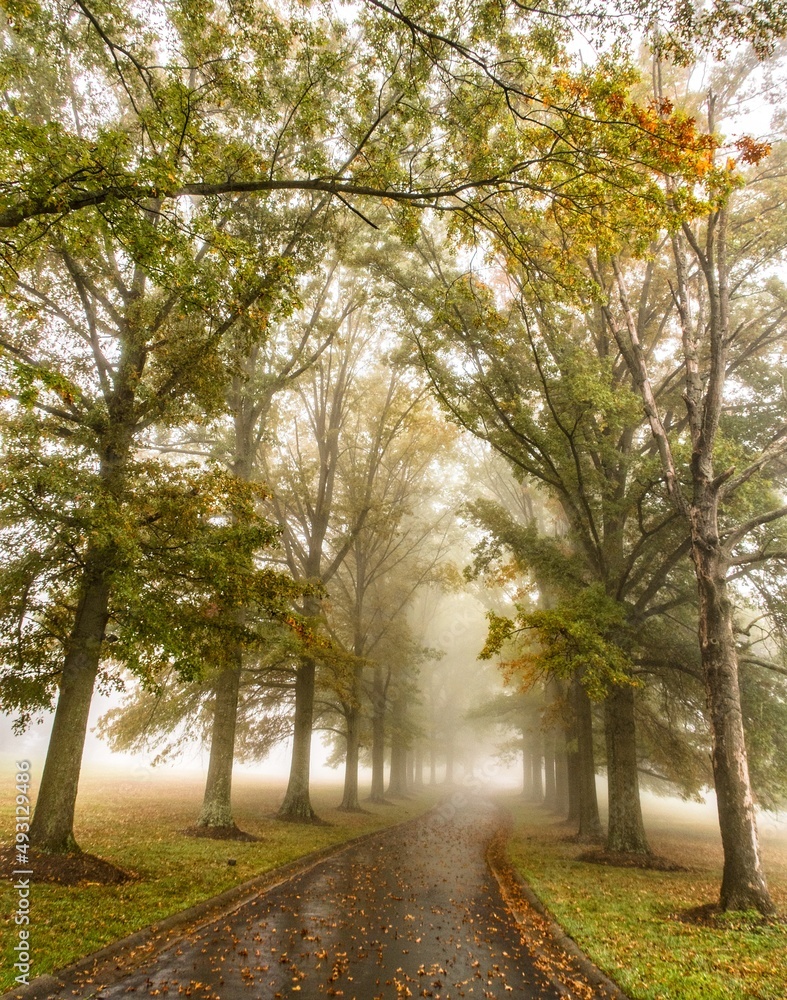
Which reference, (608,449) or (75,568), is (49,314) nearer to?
(75,568)

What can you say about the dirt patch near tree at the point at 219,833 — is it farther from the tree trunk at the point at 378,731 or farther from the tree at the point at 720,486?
the tree trunk at the point at 378,731

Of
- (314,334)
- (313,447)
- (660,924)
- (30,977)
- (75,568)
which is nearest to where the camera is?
(30,977)

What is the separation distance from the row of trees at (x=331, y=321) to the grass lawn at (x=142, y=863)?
1479mm

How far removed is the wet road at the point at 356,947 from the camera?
505cm

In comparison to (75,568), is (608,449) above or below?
above

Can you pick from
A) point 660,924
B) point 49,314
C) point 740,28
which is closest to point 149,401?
point 49,314

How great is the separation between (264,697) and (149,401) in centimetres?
1387

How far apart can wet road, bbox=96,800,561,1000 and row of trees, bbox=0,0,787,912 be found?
3481 millimetres

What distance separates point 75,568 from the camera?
315 inches

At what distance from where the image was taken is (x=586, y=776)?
16219 millimetres

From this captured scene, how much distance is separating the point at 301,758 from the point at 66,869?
9599mm

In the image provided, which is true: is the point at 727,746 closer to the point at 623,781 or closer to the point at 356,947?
the point at 623,781

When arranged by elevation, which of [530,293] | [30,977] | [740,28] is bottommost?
[30,977]

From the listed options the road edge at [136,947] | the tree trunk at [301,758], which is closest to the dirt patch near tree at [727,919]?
the road edge at [136,947]
